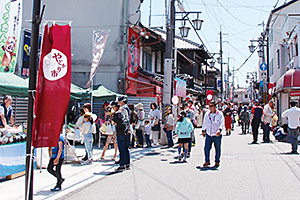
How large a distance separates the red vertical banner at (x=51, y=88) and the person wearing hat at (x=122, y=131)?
11.3ft

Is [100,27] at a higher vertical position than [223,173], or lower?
higher

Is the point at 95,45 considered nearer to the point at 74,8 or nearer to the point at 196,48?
the point at 74,8

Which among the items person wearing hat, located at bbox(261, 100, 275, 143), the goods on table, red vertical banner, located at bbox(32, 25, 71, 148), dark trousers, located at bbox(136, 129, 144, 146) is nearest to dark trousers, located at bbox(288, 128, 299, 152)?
person wearing hat, located at bbox(261, 100, 275, 143)

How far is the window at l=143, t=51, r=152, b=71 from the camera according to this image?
22.1 meters

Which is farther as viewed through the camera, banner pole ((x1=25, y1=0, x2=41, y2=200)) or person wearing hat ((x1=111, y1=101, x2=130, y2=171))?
person wearing hat ((x1=111, y1=101, x2=130, y2=171))

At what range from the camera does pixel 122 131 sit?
8.62 m

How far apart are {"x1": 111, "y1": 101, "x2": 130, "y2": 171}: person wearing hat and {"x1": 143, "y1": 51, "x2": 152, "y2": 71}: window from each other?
1358cm

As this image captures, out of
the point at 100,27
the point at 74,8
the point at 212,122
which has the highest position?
the point at 74,8

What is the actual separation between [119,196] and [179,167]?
330cm

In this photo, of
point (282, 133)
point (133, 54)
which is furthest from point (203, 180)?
point (133, 54)

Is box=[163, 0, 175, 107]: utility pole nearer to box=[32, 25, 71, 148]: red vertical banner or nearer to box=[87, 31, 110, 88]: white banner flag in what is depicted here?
box=[87, 31, 110, 88]: white banner flag

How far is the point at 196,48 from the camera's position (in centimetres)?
3719

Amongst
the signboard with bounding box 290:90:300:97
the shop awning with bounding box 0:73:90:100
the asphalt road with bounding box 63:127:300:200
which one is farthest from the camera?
the signboard with bounding box 290:90:300:97

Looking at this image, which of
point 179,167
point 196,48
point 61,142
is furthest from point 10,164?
point 196,48
